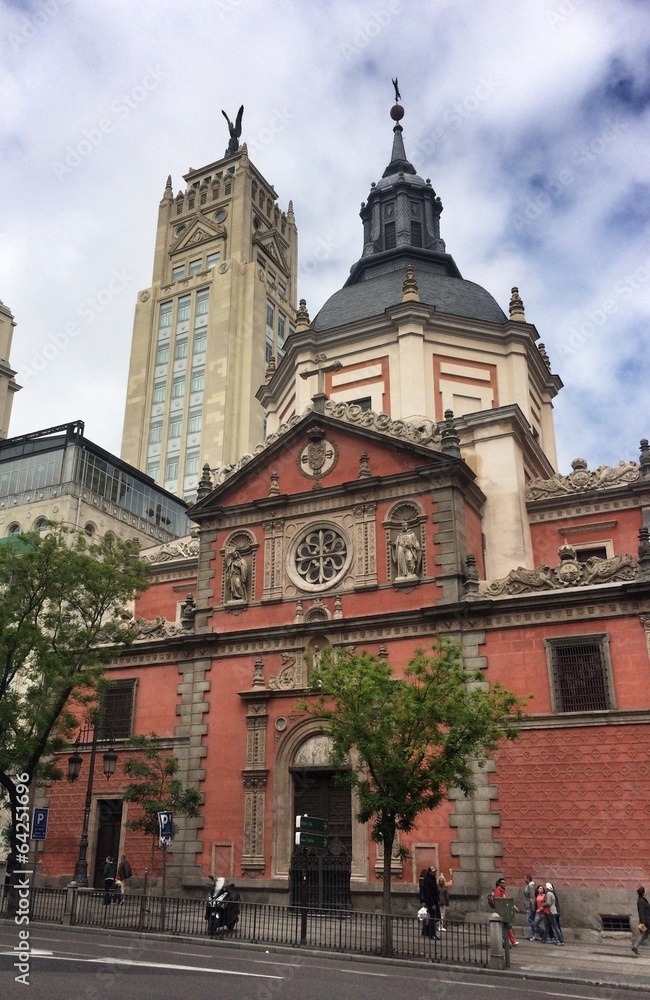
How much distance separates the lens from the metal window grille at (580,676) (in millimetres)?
23297

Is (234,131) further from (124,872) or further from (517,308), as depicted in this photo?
(124,872)

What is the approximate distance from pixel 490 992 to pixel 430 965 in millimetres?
3694

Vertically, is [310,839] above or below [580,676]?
below

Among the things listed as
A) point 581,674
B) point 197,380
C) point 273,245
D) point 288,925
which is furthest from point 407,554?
point 273,245

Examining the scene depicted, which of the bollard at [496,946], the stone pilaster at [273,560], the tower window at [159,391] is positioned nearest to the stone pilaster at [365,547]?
the stone pilaster at [273,560]

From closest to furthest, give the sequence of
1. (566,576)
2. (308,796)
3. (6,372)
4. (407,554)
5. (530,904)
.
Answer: (530,904) < (566,576) < (308,796) < (407,554) < (6,372)

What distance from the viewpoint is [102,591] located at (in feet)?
85.5

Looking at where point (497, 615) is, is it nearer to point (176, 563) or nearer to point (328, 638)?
point (328, 638)

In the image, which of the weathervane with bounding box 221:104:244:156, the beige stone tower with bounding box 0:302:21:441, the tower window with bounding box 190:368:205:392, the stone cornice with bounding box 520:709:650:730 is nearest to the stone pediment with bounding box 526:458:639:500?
the stone cornice with bounding box 520:709:650:730

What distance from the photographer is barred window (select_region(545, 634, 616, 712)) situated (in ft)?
76.4

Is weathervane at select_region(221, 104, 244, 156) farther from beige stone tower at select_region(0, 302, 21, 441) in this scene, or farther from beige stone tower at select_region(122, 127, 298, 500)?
beige stone tower at select_region(0, 302, 21, 441)

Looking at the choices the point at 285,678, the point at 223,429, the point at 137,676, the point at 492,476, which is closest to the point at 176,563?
the point at 137,676

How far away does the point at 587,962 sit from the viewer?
58.5 feet

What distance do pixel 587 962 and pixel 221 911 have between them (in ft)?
26.0
